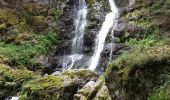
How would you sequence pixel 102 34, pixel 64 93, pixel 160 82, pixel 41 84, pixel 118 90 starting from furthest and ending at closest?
pixel 102 34 → pixel 41 84 → pixel 64 93 → pixel 118 90 → pixel 160 82

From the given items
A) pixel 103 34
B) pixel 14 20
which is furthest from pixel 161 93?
pixel 14 20

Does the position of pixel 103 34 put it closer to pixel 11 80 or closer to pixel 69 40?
pixel 69 40

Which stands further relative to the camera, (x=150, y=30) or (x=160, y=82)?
(x=150, y=30)

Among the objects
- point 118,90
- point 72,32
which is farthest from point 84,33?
point 118,90

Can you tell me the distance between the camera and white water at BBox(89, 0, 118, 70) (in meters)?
17.9

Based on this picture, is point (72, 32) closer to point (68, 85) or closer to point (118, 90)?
point (68, 85)

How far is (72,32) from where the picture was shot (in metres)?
21.3

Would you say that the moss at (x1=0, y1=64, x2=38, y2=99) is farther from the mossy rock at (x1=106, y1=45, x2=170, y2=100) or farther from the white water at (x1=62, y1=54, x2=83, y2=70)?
the mossy rock at (x1=106, y1=45, x2=170, y2=100)

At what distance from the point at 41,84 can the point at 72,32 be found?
10351mm

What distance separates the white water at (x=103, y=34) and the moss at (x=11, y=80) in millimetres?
4251

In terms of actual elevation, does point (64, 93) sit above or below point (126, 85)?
below

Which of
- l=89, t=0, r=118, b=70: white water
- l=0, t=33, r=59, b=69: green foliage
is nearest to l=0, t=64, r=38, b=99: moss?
l=0, t=33, r=59, b=69: green foliage

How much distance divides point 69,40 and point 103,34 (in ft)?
7.69

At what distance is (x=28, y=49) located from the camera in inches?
772
